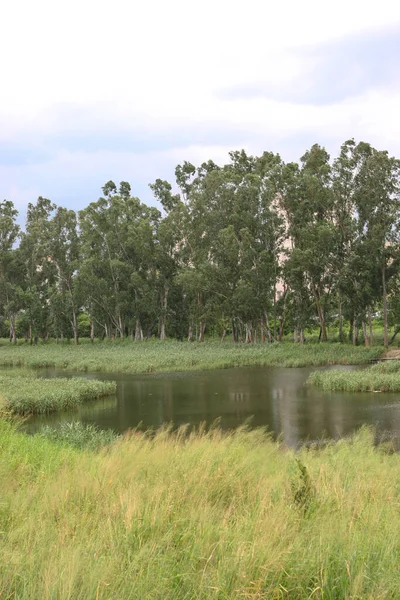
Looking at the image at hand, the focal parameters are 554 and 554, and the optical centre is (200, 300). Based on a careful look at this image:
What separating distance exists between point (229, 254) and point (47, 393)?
25732mm

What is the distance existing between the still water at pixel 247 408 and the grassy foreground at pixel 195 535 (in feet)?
30.0

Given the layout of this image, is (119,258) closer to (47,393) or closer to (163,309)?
(163,309)

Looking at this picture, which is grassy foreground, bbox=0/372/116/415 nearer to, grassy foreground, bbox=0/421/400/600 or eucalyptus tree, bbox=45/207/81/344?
grassy foreground, bbox=0/421/400/600

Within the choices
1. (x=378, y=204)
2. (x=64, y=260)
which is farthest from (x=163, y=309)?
(x=378, y=204)

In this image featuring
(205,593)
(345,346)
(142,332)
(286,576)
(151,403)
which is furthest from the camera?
(142,332)

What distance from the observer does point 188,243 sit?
165 feet

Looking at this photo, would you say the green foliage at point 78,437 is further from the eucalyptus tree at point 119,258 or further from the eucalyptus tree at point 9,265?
the eucalyptus tree at point 9,265

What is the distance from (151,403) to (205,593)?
1895cm

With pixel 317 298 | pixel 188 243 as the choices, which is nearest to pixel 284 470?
pixel 317 298

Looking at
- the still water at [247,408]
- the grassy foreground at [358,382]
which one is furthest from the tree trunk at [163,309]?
the grassy foreground at [358,382]

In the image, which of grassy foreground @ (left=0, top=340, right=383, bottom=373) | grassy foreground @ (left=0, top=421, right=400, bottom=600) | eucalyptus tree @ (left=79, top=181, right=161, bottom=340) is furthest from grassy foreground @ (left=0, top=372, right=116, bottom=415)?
eucalyptus tree @ (left=79, top=181, right=161, bottom=340)

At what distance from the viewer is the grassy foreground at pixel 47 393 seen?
63.5 feet

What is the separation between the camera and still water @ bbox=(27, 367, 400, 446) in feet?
54.8

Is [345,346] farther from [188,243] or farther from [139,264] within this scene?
[139,264]
